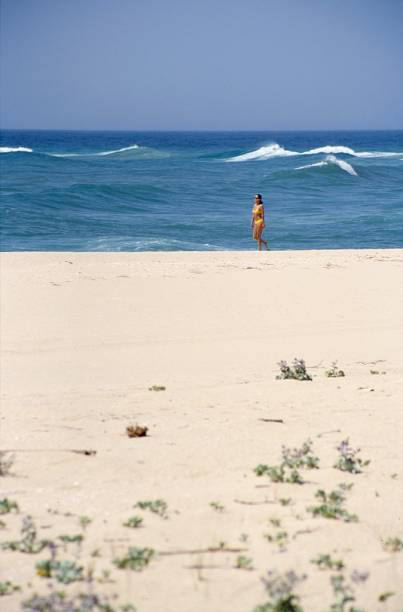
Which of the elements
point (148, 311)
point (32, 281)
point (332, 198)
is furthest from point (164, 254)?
point (332, 198)

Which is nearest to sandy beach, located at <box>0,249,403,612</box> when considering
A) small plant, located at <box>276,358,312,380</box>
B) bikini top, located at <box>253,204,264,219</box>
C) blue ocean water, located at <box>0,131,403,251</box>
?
small plant, located at <box>276,358,312,380</box>

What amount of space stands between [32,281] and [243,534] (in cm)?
949

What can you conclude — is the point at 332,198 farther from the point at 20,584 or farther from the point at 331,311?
the point at 20,584

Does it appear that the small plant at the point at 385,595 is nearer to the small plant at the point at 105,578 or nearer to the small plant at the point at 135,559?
the small plant at the point at 135,559

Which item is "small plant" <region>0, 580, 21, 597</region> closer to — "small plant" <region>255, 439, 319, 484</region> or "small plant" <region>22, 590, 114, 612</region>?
"small plant" <region>22, 590, 114, 612</region>

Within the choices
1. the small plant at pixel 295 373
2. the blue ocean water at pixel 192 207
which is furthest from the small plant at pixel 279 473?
the blue ocean water at pixel 192 207

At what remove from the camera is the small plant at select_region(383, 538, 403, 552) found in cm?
438

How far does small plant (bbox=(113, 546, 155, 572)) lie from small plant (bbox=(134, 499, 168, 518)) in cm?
45

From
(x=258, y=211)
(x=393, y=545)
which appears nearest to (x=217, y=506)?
(x=393, y=545)

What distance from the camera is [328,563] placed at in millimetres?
4125

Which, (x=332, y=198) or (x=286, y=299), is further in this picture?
(x=332, y=198)

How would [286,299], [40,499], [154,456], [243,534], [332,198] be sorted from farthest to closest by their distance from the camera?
[332,198]
[286,299]
[154,456]
[40,499]
[243,534]

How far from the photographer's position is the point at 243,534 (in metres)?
4.36

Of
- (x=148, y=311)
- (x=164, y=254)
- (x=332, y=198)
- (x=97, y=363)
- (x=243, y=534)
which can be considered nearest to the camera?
(x=243, y=534)
